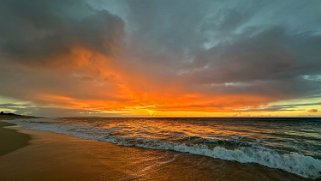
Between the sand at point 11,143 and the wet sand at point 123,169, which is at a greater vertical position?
the sand at point 11,143

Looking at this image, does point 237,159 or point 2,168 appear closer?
point 2,168

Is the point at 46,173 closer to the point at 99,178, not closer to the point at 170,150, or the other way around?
the point at 99,178

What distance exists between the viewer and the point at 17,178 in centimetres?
491

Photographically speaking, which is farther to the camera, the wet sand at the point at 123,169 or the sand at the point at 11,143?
the sand at the point at 11,143

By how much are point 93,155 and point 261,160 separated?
775 centimetres

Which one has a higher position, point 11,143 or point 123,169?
point 11,143

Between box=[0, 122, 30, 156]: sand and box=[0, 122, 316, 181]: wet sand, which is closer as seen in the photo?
box=[0, 122, 316, 181]: wet sand

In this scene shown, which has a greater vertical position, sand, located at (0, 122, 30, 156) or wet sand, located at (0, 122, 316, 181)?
sand, located at (0, 122, 30, 156)

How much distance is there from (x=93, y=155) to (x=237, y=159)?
6.74 m

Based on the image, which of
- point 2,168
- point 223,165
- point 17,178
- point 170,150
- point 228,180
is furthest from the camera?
point 170,150

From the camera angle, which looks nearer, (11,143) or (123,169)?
(123,169)

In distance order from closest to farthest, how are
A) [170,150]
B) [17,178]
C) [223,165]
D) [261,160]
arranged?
[17,178] < [223,165] < [261,160] < [170,150]

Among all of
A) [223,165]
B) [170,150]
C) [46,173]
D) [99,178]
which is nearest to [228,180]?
[223,165]

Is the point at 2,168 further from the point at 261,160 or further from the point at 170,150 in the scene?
the point at 261,160
